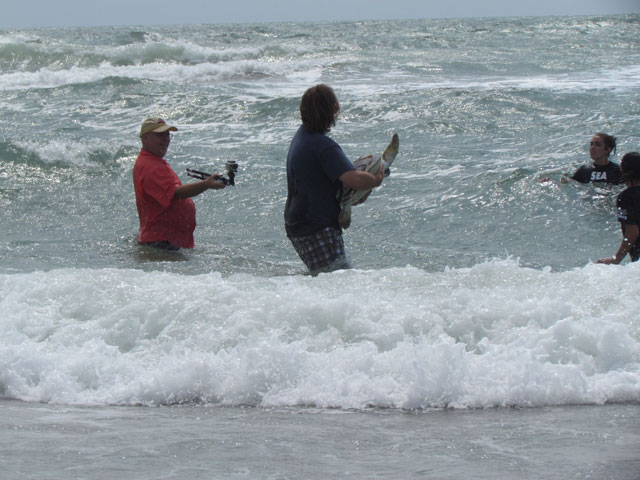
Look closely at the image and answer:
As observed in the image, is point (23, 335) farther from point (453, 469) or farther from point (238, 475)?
point (453, 469)

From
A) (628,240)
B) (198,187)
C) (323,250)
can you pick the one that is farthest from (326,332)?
(628,240)

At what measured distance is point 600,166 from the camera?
891cm

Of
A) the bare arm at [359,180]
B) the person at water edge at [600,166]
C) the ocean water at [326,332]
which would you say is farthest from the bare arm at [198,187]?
the person at water edge at [600,166]

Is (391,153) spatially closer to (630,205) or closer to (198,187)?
(198,187)

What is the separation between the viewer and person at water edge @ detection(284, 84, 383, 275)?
4.95m

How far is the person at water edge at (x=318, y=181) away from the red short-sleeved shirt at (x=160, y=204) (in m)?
1.35

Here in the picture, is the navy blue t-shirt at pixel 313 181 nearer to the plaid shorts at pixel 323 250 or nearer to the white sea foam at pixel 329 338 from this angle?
the plaid shorts at pixel 323 250

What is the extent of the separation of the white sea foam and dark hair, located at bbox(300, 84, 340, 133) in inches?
40.1

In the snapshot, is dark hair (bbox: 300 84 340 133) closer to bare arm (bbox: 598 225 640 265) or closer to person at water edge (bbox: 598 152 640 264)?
person at water edge (bbox: 598 152 640 264)

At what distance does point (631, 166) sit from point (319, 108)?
2531mm

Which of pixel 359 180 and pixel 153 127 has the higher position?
pixel 153 127

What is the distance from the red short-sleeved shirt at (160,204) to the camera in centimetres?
619

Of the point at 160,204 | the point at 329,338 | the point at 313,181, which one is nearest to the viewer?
the point at 329,338

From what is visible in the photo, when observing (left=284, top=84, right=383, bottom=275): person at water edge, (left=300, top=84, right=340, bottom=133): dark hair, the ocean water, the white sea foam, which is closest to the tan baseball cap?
the ocean water
